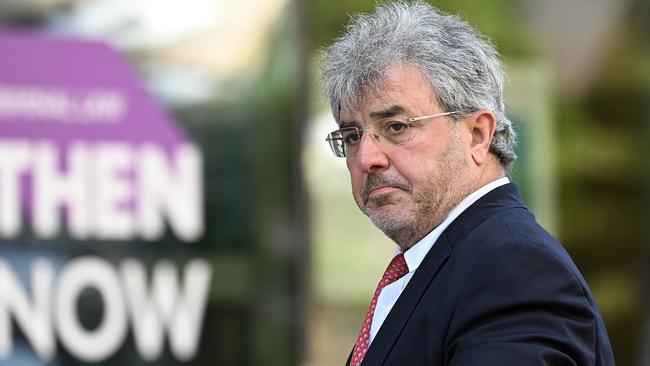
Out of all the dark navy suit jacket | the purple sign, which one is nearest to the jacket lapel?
the dark navy suit jacket

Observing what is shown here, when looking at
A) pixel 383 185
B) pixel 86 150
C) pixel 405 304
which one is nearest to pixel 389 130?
pixel 383 185

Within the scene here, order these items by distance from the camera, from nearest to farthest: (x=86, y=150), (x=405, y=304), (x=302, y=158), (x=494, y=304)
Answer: (x=494, y=304)
(x=405, y=304)
(x=86, y=150)
(x=302, y=158)

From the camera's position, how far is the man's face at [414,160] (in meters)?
2.08

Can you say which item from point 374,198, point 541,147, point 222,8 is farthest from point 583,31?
point 374,198

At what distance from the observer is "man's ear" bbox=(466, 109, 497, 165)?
214cm

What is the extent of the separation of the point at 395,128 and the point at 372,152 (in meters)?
0.07

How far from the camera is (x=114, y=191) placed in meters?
5.32

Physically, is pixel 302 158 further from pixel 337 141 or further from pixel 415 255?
pixel 415 255

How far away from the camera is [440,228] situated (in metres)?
2.09

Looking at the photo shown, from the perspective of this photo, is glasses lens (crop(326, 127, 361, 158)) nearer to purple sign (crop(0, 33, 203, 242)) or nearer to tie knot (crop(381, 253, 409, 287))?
tie knot (crop(381, 253, 409, 287))

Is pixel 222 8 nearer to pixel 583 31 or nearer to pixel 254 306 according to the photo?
pixel 254 306

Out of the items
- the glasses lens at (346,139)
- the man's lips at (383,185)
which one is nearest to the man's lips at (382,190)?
the man's lips at (383,185)

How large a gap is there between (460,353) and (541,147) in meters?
4.77

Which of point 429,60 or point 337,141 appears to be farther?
point 337,141
